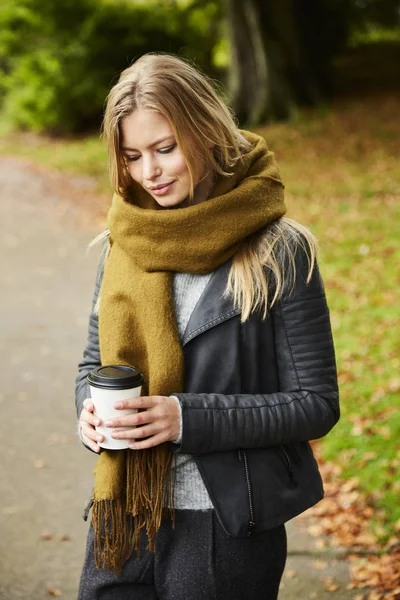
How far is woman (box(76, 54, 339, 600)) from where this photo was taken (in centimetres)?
214

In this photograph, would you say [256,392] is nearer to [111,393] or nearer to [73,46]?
[111,393]

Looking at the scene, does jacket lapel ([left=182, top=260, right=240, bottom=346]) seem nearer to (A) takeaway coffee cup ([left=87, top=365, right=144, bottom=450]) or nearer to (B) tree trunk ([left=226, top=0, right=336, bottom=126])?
(A) takeaway coffee cup ([left=87, top=365, right=144, bottom=450])

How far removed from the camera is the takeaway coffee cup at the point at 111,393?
6.45ft

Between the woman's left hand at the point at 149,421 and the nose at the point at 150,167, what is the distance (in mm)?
599

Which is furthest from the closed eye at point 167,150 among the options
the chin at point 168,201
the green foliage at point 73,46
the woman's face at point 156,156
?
the green foliage at point 73,46

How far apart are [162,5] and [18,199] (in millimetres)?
11378

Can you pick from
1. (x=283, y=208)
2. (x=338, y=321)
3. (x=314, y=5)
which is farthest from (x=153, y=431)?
(x=314, y=5)

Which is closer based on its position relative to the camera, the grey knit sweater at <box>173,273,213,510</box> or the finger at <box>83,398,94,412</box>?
the finger at <box>83,398,94,412</box>

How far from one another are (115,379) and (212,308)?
1.20 ft

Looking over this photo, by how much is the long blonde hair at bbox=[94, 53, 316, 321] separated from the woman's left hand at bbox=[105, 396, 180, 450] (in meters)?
0.32

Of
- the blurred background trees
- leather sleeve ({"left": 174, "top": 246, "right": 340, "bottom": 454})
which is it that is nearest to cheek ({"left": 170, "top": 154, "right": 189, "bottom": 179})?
leather sleeve ({"left": 174, "top": 246, "right": 340, "bottom": 454})

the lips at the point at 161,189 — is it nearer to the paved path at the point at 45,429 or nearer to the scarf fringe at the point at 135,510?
the scarf fringe at the point at 135,510

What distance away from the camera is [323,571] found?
4.09m

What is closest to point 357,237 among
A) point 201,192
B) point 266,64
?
point 201,192
